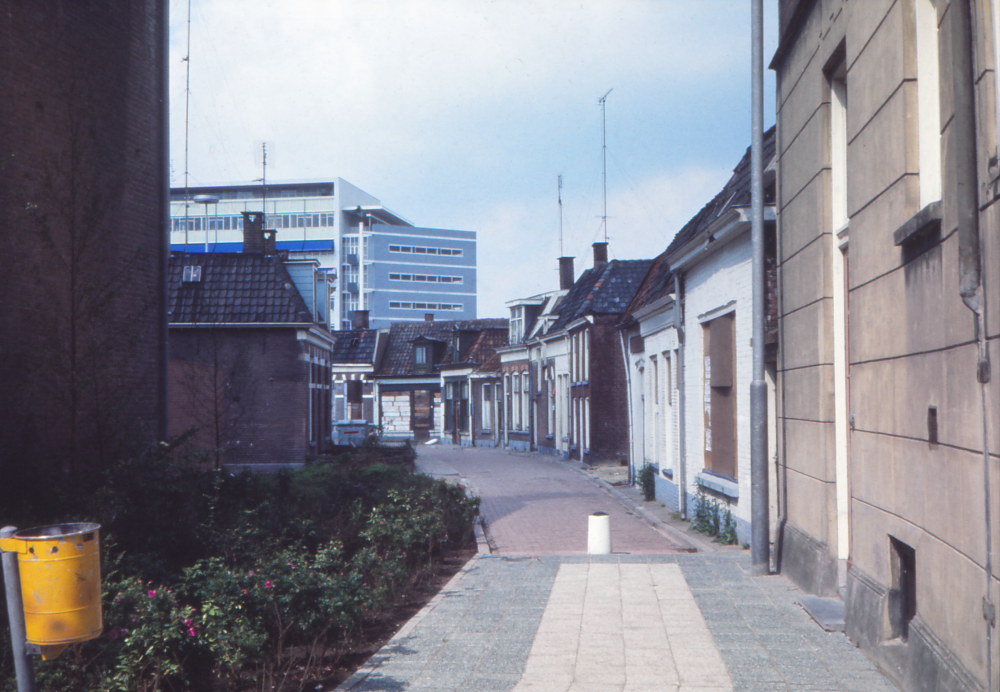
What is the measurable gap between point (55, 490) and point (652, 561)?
262 inches

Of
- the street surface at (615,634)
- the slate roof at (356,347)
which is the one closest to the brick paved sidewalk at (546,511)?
the street surface at (615,634)

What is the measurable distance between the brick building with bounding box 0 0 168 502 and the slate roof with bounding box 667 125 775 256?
24.6 feet

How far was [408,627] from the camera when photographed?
793 cm

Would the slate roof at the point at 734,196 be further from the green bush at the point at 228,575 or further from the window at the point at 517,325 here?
the window at the point at 517,325

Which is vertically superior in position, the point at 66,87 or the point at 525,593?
the point at 66,87

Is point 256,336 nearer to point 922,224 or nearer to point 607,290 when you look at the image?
point 607,290

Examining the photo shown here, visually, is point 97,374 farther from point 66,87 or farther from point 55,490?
point 66,87

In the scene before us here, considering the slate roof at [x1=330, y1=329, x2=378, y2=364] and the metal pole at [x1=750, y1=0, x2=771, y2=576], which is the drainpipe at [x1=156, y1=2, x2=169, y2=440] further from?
the slate roof at [x1=330, y1=329, x2=378, y2=364]

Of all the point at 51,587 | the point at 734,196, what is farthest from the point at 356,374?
the point at 51,587

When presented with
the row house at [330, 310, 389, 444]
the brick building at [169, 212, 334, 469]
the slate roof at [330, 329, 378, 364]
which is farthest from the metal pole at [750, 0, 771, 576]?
the slate roof at [330, 329, 378, 364]

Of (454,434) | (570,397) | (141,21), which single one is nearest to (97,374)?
(141,21)

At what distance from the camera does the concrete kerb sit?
20.5 ft

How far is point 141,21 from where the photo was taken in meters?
12.8

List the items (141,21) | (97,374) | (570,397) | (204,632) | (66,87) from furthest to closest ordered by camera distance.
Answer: (570,397) → (141,21) → (66,87) → (97,374) → (204,632)
